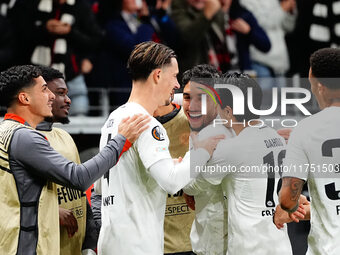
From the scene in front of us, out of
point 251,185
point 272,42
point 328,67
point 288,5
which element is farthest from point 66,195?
point 288,5

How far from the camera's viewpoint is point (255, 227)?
13.3 feet

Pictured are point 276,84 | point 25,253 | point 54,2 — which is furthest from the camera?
point 276,84

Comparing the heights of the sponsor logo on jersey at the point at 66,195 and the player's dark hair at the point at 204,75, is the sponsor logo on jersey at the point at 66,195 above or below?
below

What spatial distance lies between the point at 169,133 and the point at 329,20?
4690 mm

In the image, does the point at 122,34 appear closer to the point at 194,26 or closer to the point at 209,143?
the point at 194,26

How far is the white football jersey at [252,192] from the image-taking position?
161 inches

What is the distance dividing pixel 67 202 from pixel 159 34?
3.66 meters

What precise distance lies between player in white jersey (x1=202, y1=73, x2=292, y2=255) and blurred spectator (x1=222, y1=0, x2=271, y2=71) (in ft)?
14.5

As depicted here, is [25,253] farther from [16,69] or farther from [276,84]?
[276,84]

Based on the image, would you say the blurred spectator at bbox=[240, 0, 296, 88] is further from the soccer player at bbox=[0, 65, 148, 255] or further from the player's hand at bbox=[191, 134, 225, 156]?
the soccer player at bbox=[0, 65, 148, 255]

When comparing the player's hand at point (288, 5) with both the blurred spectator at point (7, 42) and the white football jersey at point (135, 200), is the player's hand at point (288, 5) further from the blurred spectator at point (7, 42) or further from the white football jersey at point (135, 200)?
the white football jersey at point (135, 200)

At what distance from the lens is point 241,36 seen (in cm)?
854

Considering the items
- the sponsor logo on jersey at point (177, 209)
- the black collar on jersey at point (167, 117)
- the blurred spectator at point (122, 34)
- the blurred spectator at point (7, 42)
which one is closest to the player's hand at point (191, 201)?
the sponsor logo on jersey at point (177, 209)

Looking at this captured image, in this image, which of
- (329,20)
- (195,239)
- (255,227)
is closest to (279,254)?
(255,227)
